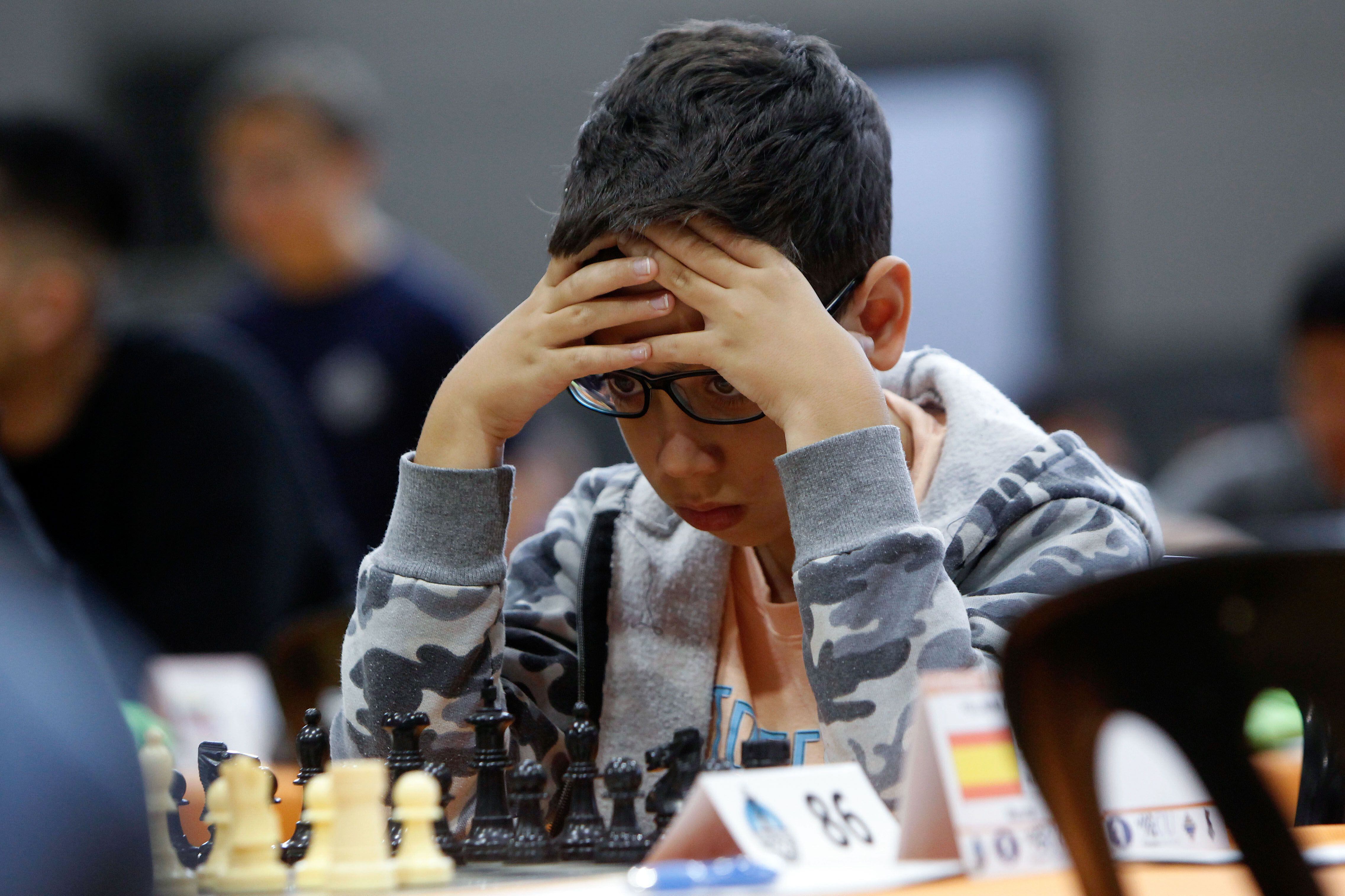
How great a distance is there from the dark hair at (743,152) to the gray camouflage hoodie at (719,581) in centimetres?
22

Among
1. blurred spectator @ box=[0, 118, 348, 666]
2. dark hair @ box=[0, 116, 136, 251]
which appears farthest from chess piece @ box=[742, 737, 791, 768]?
dark hair @ box=[0, 116, 136, 251]

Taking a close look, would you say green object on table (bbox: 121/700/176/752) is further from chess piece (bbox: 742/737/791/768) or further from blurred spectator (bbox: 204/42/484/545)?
blurred spectator (bbox: 204/42/484/545)

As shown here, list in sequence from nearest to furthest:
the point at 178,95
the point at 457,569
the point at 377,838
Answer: the point at 377,838 < the point at 457,569 < the point at 178,95

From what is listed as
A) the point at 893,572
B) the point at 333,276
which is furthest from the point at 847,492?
the point at 333,276

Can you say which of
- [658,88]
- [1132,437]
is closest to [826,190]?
[658,88]

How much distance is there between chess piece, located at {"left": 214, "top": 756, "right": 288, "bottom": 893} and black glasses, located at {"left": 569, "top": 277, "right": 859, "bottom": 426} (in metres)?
0.47

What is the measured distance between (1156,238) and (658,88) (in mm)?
5980

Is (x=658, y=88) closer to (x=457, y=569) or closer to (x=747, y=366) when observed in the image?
(x=747, y=366)

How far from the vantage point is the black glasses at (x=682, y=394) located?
1.30 m

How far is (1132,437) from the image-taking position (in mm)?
6586

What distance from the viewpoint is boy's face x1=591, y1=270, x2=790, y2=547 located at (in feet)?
4.32

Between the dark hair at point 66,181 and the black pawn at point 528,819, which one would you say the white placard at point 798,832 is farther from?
the dark hair at point 66,181

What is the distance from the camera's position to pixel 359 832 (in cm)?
92

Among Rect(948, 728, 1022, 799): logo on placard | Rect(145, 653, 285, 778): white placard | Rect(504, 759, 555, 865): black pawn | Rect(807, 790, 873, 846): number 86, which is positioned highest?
Rect(948, 728, 1022, 799): logo on placard
